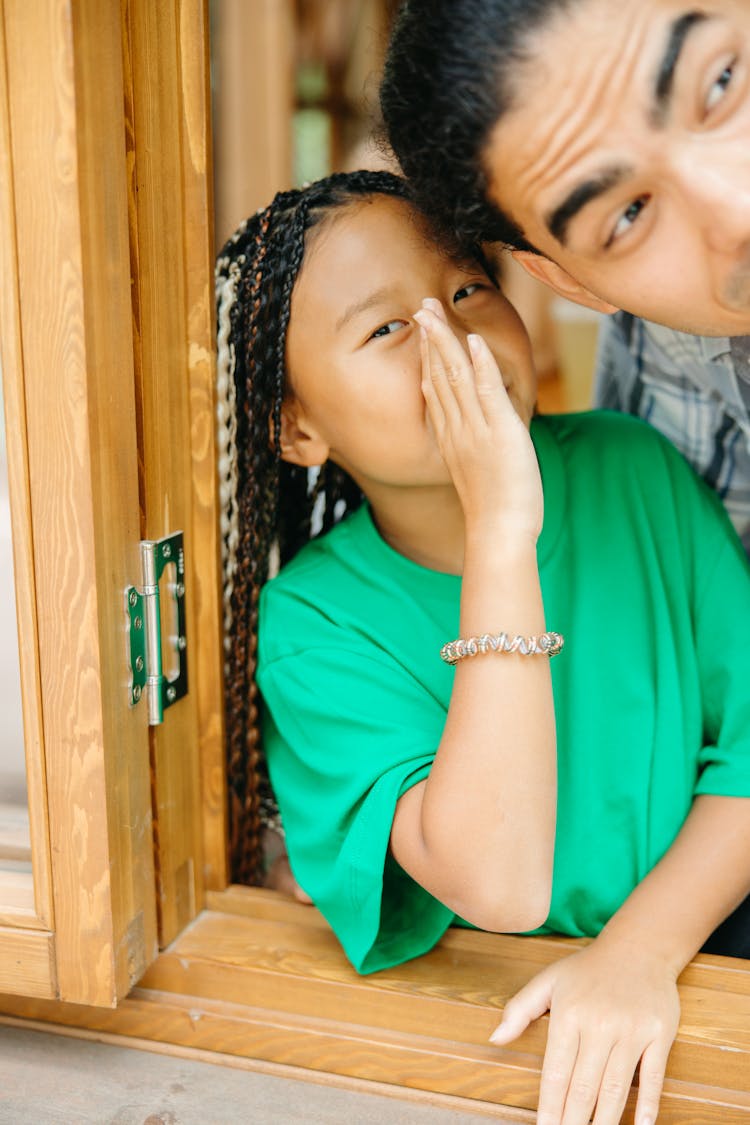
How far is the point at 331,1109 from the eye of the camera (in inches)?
42.6

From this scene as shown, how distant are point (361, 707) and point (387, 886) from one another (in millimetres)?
196

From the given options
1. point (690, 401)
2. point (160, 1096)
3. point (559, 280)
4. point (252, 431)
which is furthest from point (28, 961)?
point (690, 401)

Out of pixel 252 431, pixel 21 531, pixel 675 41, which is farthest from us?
pixel 252 431

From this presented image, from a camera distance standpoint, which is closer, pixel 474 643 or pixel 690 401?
pixel 474 643

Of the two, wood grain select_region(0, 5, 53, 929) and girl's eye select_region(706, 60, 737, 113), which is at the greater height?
girl's eye select_region(706, 60, 737, 113)

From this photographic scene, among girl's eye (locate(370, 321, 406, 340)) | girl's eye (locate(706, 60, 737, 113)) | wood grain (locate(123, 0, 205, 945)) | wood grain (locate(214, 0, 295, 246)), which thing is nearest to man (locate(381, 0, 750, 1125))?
girl's eye (locate(706, 60, 737, 113))

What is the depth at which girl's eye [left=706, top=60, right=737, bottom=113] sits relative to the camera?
0.88 meters

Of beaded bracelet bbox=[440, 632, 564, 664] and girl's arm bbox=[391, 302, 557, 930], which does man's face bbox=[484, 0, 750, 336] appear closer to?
girl's arm bbox=[391, 302, 557, 930]

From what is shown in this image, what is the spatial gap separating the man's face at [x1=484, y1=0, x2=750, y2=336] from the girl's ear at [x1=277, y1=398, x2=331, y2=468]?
41 centimetres

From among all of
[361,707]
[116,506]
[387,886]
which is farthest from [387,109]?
[387,886]

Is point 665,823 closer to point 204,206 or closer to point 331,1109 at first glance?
point 331,1109

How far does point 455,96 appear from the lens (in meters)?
0.96

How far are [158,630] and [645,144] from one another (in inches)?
24.2

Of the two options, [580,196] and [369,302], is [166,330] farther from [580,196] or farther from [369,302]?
[580,196]
